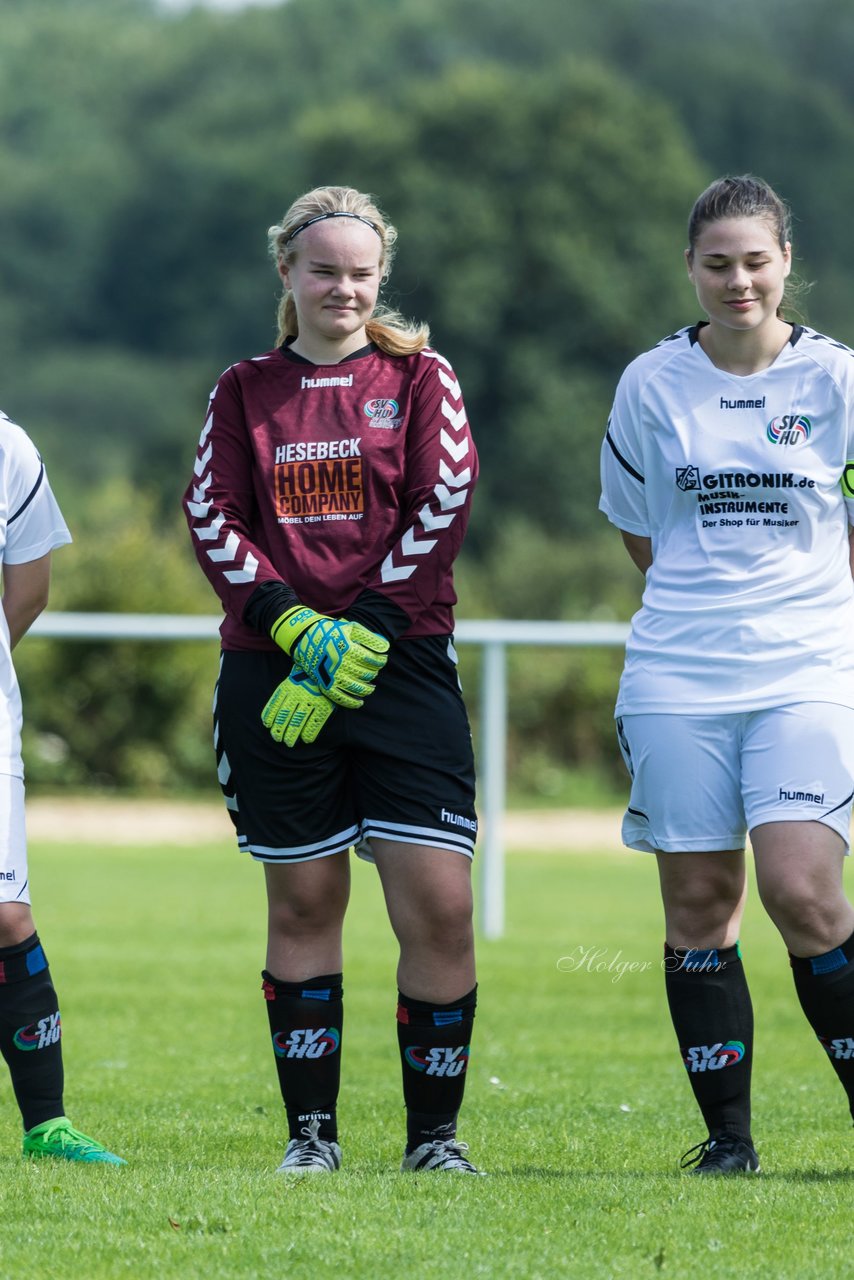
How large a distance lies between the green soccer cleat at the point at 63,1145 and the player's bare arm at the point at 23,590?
1.17 metres

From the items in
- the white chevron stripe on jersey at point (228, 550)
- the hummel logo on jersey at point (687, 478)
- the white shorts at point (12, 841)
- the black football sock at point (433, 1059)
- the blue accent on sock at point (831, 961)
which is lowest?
the black football sock at point (433, 1059)

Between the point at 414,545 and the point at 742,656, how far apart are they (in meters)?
0.77

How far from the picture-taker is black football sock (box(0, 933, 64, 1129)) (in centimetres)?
443

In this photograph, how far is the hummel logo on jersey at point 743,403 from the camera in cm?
419

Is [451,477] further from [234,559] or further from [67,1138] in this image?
[67,1138]

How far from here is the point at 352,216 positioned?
4359mm

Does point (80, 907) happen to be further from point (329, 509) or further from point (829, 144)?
point (829, 144)

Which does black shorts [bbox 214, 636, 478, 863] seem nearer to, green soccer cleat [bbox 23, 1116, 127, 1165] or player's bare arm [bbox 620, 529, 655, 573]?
player's bare arm [bbox 620, 529, 655, 573]

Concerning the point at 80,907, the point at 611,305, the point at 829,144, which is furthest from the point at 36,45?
the point at 80,907

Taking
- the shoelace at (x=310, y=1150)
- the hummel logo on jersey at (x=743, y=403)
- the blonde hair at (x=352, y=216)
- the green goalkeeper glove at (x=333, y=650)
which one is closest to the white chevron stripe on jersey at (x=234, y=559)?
the green goalkeeper glove at (x=333, y=650)

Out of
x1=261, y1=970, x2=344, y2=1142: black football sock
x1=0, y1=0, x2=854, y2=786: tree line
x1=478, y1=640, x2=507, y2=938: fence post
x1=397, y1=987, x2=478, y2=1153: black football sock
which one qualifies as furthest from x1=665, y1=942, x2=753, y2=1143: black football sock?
x1=0, y1=0, x2=854, y2=786: tree line

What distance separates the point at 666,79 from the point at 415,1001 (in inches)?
2683

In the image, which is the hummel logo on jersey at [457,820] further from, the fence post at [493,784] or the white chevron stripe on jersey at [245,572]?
the fence post at [493,784]

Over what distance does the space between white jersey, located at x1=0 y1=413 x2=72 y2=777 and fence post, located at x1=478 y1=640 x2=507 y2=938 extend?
447cm
